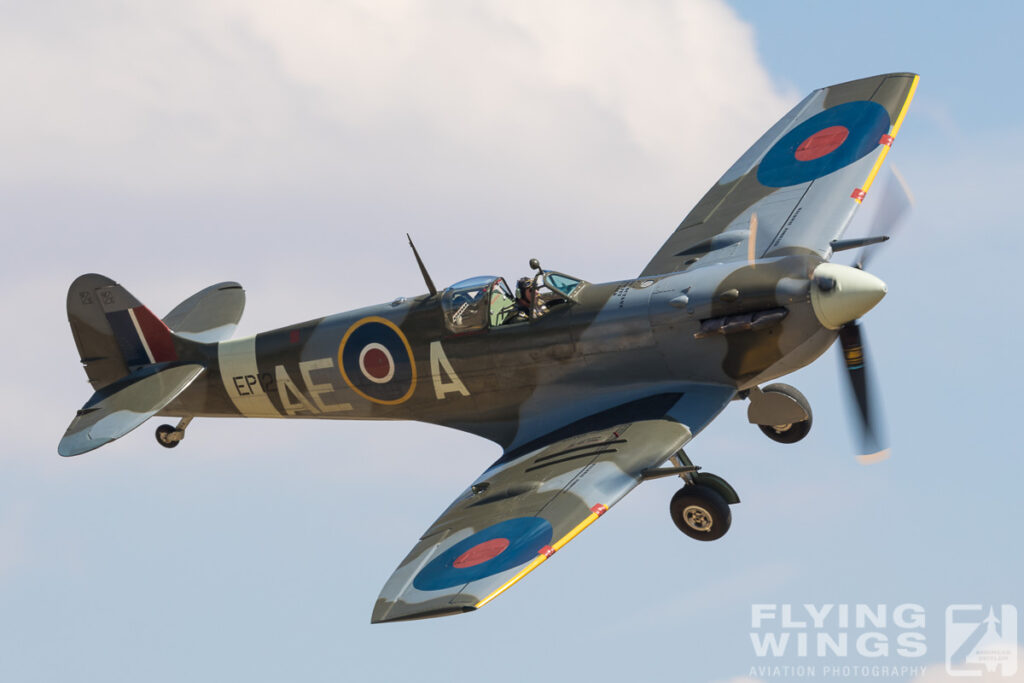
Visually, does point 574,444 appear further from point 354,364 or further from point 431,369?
point 354,364

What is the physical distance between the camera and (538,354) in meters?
16.3

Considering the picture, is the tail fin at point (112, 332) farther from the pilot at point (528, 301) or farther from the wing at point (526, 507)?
the wing at point (526, 507)

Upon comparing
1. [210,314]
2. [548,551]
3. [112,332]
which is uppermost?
[210,314]

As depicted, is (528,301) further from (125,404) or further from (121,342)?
(121,342)

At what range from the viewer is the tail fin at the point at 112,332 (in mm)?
18625

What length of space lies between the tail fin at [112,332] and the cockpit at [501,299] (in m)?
4.36

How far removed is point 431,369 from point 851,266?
5.13m

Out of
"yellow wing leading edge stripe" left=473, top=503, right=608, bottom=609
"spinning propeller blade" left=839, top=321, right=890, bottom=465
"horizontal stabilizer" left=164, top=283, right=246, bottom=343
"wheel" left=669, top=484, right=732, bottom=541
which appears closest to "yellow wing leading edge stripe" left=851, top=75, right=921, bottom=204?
"spinning propeller blade" left=839, top=321, right=890, bottom=465

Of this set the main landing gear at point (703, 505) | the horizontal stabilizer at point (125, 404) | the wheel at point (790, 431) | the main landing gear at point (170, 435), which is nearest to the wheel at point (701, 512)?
the main landing gear at point (703, 505)

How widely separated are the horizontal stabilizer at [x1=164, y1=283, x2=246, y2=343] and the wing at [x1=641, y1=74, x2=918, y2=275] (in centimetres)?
581

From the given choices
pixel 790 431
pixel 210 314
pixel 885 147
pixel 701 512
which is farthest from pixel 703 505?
pixel 210 314

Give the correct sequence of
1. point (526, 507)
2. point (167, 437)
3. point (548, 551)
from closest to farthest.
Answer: point (548, 551)
point (526, 507)
point (167, 437)

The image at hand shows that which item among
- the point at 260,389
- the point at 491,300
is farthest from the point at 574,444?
the point at 260,389

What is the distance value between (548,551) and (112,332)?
815 centimetres
